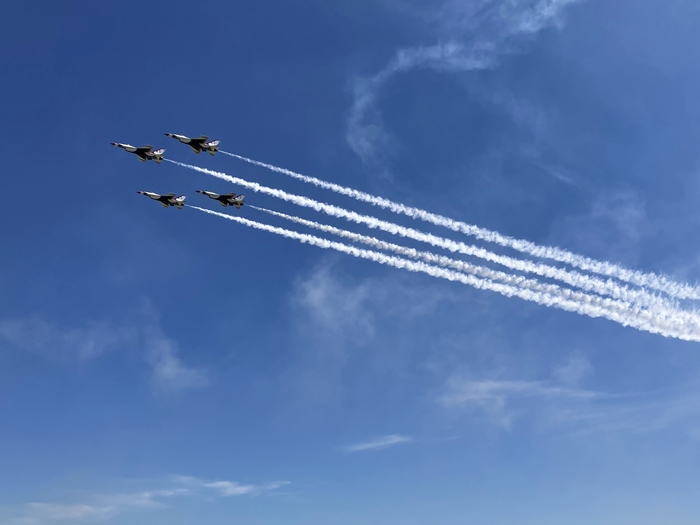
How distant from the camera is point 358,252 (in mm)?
99000

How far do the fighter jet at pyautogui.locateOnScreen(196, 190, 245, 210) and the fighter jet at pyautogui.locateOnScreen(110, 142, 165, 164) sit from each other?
1308 centimetres

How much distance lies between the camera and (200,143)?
114062 mm

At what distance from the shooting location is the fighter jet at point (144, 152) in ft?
368

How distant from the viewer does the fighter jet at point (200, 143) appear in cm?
11356

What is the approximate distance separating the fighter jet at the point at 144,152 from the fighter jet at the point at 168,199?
31.1 ft

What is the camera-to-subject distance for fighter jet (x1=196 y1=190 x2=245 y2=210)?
117 metres

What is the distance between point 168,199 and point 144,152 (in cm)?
1272

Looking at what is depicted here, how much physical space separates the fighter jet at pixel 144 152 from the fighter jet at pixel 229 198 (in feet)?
42.9

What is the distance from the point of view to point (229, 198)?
117000 millimetres

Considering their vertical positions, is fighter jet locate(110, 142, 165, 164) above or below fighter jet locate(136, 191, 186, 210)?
above

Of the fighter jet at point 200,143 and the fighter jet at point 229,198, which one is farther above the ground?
the fighter jet at point 200,143

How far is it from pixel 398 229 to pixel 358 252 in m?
9.50

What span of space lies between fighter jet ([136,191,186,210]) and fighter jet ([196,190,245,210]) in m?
8.76

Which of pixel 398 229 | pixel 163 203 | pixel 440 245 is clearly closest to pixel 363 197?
pixel 398 229
